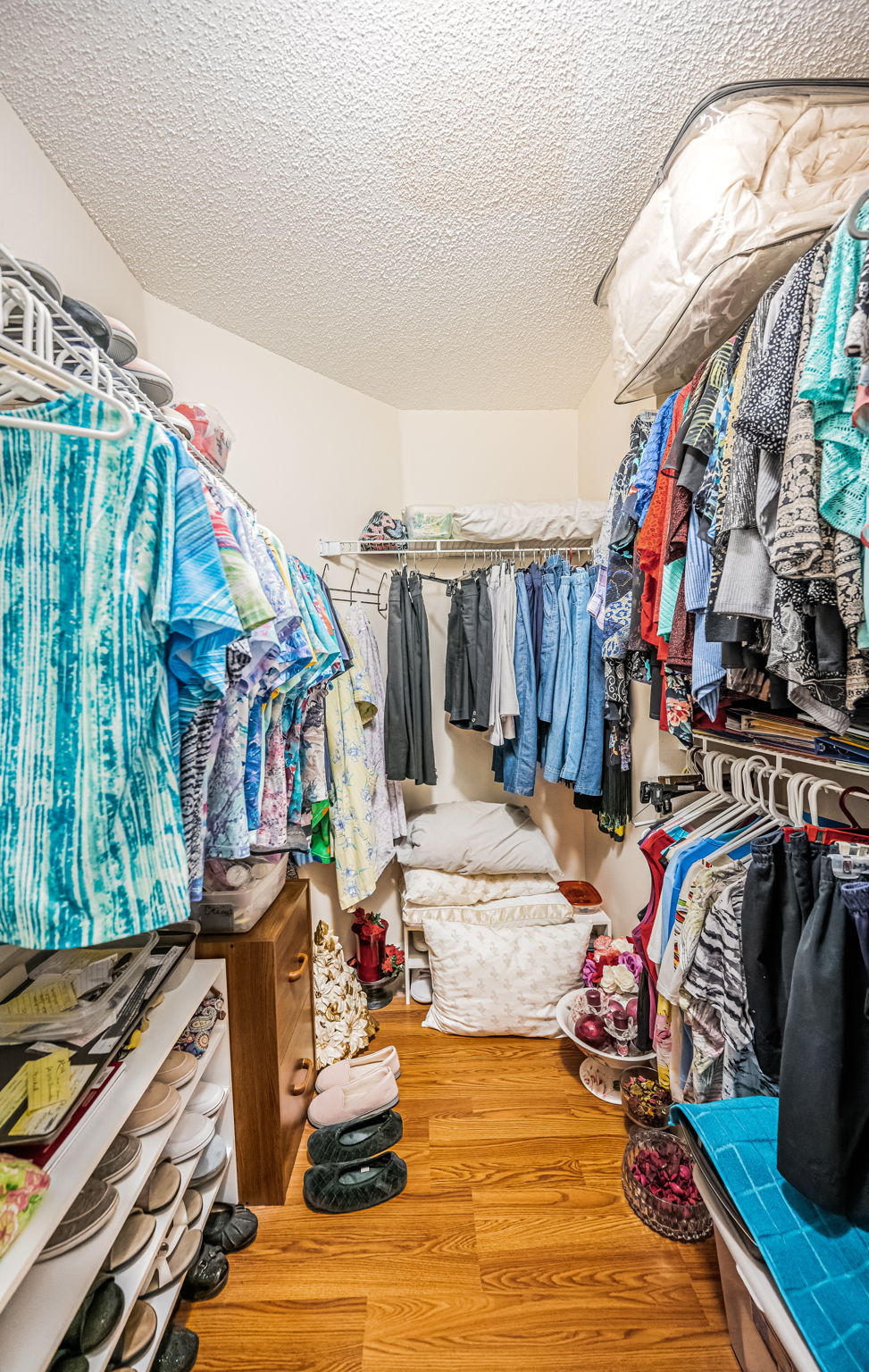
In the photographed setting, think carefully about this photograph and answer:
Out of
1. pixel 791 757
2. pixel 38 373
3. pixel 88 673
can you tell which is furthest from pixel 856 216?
pixel 88 673

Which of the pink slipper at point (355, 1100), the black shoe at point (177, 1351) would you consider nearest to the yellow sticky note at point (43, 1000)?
the black shoe at point (177, 1351)

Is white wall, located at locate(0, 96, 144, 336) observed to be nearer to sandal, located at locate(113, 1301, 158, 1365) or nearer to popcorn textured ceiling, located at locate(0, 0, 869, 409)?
popcorn textured ceiling, located at locate(0, 0, 869, 409)

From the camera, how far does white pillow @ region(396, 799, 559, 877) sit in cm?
239

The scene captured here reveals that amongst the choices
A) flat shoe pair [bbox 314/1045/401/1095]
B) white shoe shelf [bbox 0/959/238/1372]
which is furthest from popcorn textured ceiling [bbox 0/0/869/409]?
flat shoe pair [bbox 314/1045/401/1095]

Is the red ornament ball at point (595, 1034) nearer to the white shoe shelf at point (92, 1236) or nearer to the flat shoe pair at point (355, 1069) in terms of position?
the flat shoe pair at point (355, 1069)

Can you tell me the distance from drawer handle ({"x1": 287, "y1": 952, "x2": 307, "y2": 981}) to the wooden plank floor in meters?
0.53

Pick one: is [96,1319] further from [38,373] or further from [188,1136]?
[38,373]

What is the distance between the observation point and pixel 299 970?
1745 millimetres

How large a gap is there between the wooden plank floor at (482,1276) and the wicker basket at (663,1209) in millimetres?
25

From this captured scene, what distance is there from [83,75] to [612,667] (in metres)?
1.80

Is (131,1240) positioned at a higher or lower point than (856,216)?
lower

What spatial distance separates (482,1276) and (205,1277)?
0.63 metres

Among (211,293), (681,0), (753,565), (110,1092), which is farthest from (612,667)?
(211,293)

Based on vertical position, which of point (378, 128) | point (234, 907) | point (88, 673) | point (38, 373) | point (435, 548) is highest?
point (378, 128)
